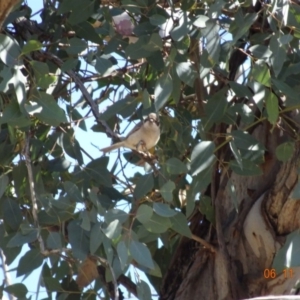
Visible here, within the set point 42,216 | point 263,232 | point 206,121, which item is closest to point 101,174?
point 42,216

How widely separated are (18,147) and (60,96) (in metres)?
0.40

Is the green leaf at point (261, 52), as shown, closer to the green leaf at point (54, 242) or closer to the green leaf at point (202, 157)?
the green leaf at point (202, 157)

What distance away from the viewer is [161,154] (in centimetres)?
244

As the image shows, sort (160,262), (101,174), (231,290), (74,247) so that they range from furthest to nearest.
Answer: (160,262) → (231,290) → (101,174) → (74,247)

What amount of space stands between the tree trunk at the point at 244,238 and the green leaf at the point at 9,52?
83cm

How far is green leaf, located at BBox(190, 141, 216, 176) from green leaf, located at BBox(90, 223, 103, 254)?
0.37m

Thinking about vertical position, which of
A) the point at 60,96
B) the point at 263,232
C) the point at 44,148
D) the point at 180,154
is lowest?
the point at 263,232

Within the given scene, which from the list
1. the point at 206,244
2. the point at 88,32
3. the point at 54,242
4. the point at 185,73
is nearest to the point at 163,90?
the point at 185,73

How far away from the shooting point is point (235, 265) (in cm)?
268

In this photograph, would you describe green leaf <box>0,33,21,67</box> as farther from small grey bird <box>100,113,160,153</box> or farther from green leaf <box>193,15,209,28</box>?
small grey bird <box>100,113,160,153</box>

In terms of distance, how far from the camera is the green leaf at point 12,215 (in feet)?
8.27

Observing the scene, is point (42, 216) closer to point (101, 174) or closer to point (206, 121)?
point (101, 174)

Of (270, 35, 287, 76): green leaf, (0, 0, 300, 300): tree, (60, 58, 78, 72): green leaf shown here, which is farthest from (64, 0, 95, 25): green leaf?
(270, 35, 287, 76): green leaf

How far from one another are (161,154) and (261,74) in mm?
469
